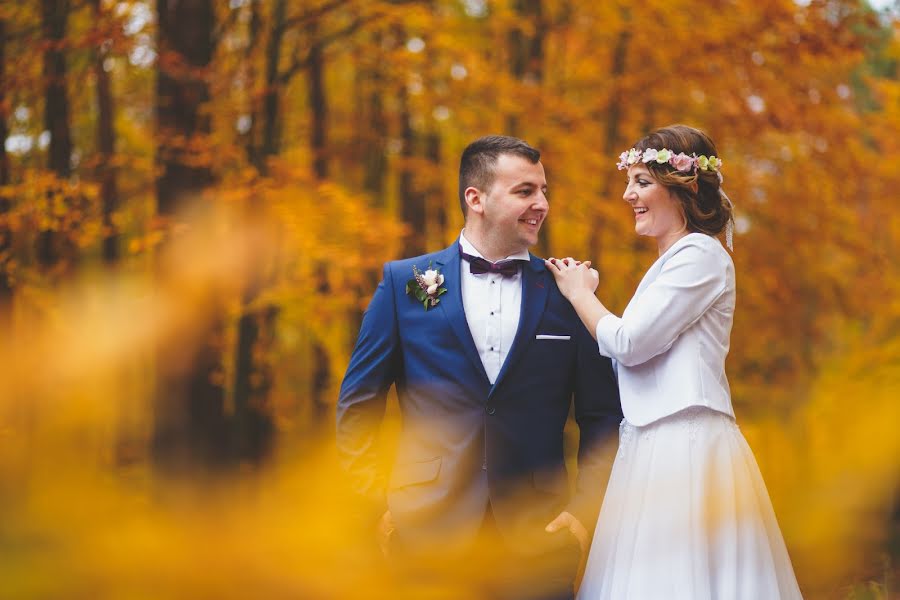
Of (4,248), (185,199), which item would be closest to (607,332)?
(185,199)

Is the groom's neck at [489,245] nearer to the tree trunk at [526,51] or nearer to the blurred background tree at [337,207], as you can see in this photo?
the blurred background tree at [337,207]

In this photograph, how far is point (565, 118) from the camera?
9.14m

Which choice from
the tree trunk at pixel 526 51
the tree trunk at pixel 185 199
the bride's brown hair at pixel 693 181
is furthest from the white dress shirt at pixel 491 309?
the tree trunk at pixel 526 51

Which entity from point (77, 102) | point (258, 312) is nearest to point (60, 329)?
point (258, 312)

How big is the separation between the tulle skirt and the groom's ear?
1.00 meters

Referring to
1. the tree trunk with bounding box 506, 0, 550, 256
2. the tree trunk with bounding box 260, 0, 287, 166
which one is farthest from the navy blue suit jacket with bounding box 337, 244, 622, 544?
the tree trunk with bounding box 506, 0, 550, 256

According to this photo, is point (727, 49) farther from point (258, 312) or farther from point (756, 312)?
point (258, 312)

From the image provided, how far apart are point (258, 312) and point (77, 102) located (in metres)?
4.34

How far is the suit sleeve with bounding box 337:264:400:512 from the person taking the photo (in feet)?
10.6

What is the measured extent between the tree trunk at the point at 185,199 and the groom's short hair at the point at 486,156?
424 cm

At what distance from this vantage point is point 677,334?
3.12 meters

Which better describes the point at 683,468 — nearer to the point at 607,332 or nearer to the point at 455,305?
the point at 607,332

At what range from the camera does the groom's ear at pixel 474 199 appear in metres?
3.26

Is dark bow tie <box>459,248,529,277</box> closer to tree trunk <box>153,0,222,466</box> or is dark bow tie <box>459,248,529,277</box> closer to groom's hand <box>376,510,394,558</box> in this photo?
groom's hand <box>376,510,394,558</box>
